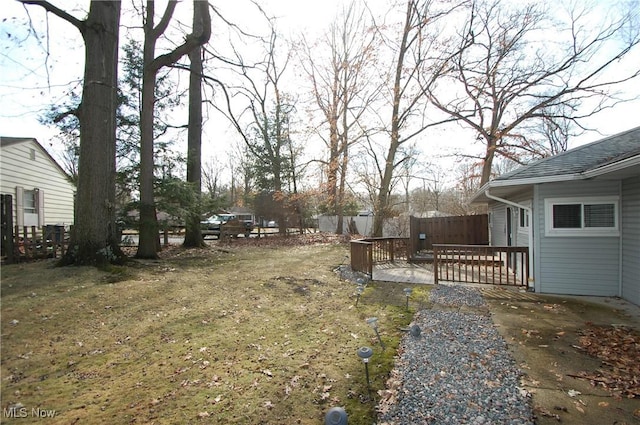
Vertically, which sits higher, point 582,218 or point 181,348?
point 582,218

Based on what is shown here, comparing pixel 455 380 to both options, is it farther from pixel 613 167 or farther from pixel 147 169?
pixel 147 169

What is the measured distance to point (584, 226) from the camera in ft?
21.1

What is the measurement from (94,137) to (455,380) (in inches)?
294

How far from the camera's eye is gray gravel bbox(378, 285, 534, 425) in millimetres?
2537

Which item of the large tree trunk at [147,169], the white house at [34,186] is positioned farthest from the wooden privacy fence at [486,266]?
the white house at [34,186]

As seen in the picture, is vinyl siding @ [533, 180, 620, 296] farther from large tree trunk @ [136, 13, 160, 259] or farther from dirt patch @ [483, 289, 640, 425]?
large tree trunk @ [136, 13, 160, 259]

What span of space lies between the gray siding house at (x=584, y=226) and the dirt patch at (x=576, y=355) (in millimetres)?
556

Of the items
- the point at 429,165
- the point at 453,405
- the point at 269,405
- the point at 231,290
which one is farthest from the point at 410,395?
the point at 429,165

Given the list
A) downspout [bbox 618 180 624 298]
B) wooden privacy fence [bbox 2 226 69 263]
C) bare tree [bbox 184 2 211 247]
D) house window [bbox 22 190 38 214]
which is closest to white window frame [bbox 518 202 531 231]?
downspout [bbox 618 180 624 298]

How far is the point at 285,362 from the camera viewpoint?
3400mm

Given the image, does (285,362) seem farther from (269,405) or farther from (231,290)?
(231,290)

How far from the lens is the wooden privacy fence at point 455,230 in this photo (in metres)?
14.2

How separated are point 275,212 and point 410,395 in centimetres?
1813

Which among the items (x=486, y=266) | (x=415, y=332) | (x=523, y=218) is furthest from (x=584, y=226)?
(x=415, y=332)
